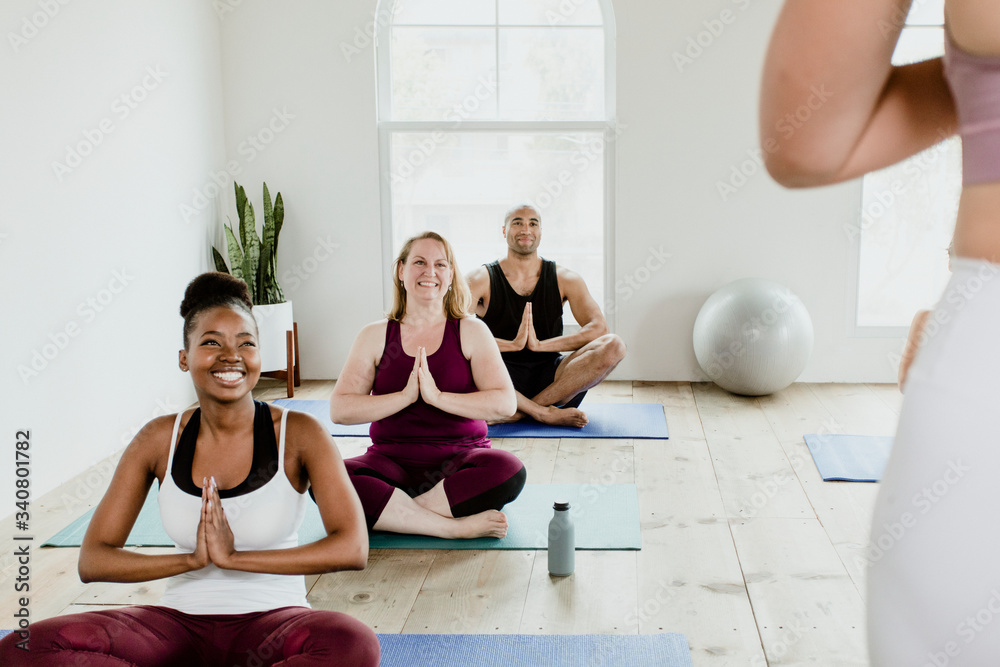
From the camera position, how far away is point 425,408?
2.68 meters

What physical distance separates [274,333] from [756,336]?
2409 millimetres

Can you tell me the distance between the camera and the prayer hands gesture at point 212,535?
4.82 feet

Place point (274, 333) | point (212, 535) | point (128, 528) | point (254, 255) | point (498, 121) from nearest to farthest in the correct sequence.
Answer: point (212, 535)
point (128, 528)
point (274, 333)
point (254, 255)
point (498, 121)

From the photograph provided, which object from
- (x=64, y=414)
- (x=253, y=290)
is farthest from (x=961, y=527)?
(x=253, y=290)

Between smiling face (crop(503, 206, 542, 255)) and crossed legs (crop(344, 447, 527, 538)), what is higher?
smiling face (crop(503, 206, 542, 255))

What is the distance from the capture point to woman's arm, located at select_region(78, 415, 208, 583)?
150cm

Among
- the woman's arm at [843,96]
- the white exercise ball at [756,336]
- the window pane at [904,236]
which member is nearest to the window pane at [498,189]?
the white exercise ball at [756,336]

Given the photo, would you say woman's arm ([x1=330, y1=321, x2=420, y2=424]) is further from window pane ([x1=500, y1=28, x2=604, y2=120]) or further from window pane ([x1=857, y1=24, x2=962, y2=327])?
window pane ([x1=857, y1=24, x2=962, y2=327])

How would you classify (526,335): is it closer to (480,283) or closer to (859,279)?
(480,283)

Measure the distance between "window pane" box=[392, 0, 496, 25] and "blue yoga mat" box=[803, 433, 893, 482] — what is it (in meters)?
2.81

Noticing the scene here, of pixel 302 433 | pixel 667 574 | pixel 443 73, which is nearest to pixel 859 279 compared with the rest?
pixel 443 73

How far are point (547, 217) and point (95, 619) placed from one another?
3796 millimetres

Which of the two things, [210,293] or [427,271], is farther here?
[427,271]

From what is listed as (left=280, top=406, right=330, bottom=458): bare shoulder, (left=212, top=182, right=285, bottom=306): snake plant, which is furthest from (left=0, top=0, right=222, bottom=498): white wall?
(left=280, top=406, right=330, bottom=458): bare shoulder
